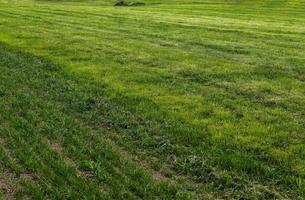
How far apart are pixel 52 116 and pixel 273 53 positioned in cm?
1359

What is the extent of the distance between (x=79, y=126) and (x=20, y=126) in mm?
1505

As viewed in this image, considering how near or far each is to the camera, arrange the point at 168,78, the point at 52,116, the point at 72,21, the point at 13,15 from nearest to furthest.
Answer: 1. the point at 52,116
2. the point at 168,78
3. the point at 72,21
4. the point at 13,15

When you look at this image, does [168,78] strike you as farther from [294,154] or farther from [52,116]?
[294,154]

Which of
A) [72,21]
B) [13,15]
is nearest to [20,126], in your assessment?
[72,21]

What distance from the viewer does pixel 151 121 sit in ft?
40.3

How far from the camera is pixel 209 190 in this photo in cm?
866

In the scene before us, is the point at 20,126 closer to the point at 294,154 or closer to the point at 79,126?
the point at 79,126

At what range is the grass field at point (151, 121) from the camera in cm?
890

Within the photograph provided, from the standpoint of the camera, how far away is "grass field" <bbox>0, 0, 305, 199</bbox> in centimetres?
890

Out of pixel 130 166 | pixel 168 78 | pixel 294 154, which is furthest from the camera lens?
pixel 168 78

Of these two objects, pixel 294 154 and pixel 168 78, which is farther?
pixel 168 78

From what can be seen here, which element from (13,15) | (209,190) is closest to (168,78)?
(209,190)

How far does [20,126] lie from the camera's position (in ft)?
38.9

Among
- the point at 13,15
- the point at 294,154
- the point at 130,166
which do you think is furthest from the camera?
the point at 13,15
